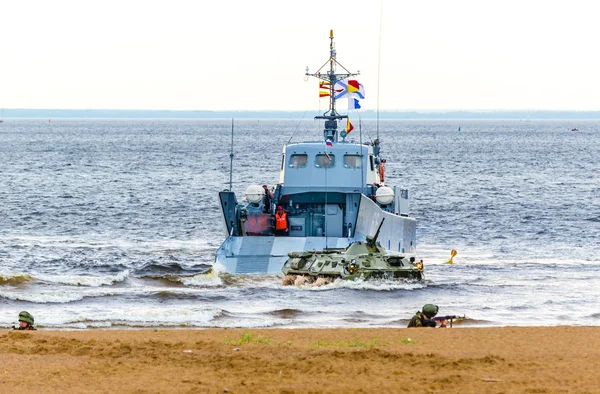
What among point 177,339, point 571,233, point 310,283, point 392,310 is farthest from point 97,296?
point 571,233

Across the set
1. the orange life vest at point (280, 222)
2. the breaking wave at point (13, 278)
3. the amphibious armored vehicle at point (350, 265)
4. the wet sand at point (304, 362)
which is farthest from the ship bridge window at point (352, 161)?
the wet sand at point (304, 362)

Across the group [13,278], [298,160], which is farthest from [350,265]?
[13,278]

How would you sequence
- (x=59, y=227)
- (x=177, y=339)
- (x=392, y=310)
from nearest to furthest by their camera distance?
(x=177, y=339), (x=392, y=310), (x=59, y=227)

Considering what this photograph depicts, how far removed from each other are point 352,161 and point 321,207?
1.76 meters

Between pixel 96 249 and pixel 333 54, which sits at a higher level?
pixel 333 54

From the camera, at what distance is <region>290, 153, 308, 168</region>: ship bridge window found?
33281mm

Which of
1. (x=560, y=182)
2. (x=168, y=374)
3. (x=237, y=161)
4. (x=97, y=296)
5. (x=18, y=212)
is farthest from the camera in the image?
(x=237, y=161)

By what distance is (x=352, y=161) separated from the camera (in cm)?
3325

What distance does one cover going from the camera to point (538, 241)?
40250 mm

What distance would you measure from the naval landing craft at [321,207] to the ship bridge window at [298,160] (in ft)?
0.10

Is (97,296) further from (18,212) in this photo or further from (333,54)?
(18,212)

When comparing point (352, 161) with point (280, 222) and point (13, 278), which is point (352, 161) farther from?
point (13, 278)

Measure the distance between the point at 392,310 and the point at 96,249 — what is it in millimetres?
15641

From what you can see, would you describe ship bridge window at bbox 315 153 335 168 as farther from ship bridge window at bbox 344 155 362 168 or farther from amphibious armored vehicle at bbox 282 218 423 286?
amphibious armored vehicle at bbox 282 218 423 286
